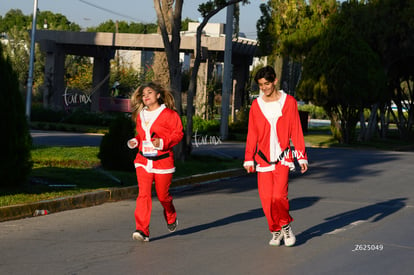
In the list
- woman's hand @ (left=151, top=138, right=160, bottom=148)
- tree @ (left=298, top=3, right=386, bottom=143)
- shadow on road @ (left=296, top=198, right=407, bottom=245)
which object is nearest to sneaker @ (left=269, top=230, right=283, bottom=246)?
shadow on road @ (left=296, top=198, right=407, bottom=245)

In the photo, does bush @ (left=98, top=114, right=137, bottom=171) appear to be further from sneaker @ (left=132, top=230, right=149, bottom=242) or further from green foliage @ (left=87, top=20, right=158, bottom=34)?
green foliage @ (left=87, top=20, right=158, bottom=34)

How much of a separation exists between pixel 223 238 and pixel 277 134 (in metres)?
1.48

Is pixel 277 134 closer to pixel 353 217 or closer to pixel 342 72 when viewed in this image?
pixel 353 217

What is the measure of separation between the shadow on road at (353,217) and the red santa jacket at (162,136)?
5.67ft

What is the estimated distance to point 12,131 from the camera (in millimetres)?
11406

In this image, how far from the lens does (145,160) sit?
27.6 ft

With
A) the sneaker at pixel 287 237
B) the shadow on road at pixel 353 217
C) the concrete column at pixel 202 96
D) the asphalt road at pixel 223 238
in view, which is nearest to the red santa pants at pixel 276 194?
the sneaker at pixel 287 237

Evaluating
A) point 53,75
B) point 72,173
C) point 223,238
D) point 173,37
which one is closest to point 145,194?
point 223,238

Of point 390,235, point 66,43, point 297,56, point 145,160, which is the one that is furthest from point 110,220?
point 66,43

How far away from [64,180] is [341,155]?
13.5 metres

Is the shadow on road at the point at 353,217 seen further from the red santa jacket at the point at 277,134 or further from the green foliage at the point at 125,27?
the green foliage at the point at 125,27

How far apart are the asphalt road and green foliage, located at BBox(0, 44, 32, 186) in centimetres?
117

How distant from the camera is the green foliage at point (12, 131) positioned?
11.4 metres

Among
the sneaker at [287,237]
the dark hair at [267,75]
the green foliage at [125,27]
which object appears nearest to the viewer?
the dark hair at [267,75]
